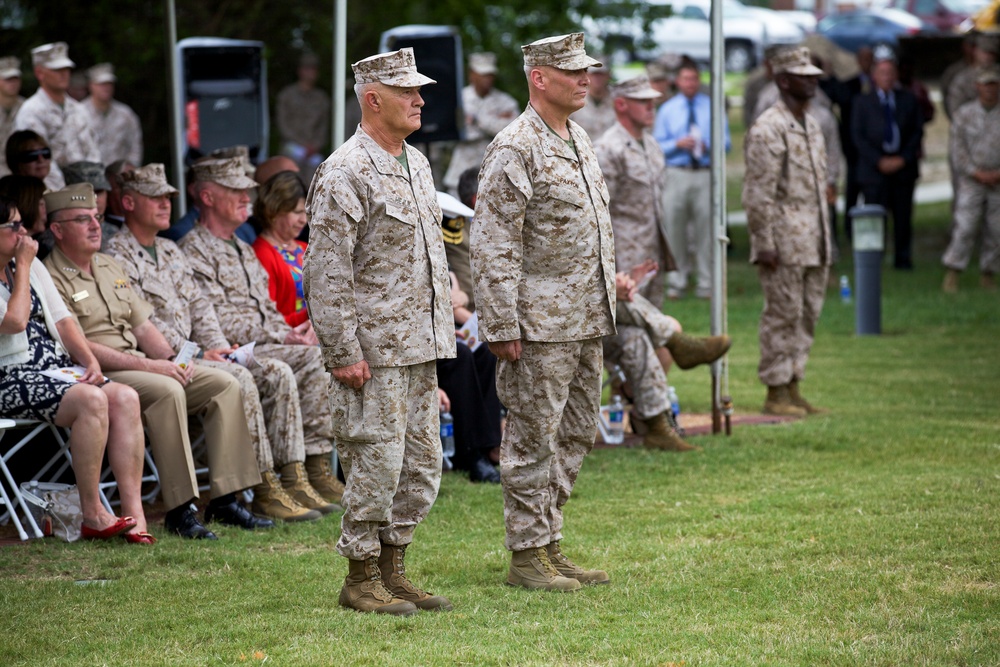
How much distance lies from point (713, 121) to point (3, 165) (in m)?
6.13

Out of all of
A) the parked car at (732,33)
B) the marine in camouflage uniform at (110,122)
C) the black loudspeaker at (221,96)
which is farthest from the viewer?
the parked car at (732,33)

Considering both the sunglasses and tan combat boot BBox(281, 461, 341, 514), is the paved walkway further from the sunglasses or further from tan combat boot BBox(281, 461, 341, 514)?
the sunglasses

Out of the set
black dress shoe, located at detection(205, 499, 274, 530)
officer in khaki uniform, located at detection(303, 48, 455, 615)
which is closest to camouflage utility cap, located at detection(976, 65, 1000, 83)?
black dress shoe, located at detection(205, 499, 274, 530)

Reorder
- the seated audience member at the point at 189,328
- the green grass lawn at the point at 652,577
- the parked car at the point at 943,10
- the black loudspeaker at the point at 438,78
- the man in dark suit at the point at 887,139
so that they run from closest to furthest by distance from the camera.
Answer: the green grass lawn at the point at 652,577
the seated audience member at the point at 189,328
the black loudspeaker at the point at 438,78
the man in dark suit at the point at 887,139
the parked car at the point at 943,10

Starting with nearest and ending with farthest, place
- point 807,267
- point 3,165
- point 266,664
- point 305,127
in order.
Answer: point 266,664 → point 807,267 → point 3,165 → point 305,127

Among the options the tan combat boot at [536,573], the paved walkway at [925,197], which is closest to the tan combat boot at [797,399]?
the tan combat boot at [536,573]

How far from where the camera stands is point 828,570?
5809 mm

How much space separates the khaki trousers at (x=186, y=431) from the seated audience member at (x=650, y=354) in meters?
2.65

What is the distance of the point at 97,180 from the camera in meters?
8.23

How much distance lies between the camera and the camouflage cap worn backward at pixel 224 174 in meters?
7.55

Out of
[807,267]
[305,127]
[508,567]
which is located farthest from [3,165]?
[508,567]

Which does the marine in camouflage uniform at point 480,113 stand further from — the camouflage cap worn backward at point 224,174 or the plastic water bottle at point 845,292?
the camouflage cap worn backward at point 224,174

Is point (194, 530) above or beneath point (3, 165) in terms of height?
beneath

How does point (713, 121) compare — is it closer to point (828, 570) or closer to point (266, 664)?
point (828, 570)
